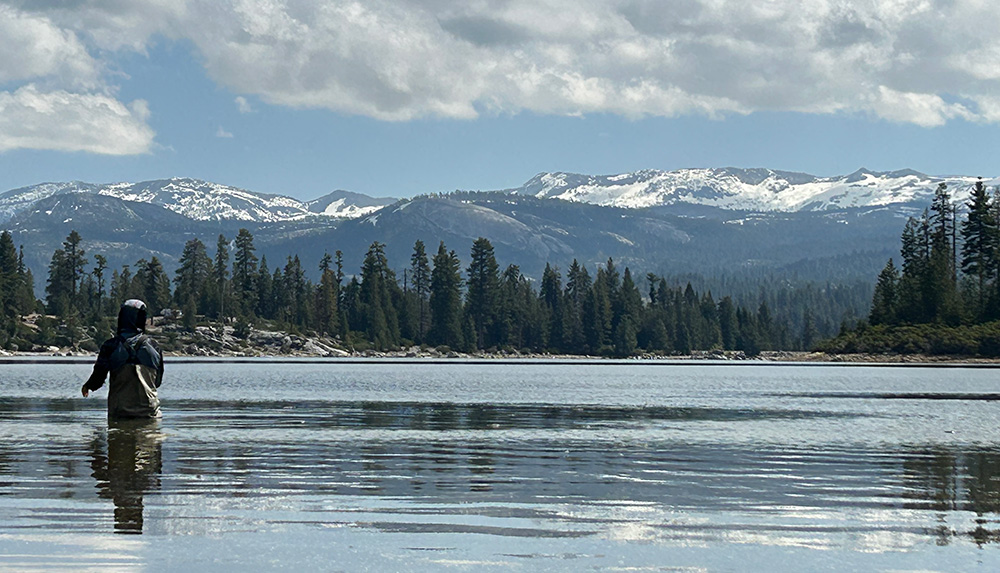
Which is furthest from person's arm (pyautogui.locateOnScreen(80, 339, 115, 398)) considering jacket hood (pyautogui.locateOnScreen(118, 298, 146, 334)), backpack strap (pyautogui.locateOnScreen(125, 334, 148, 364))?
jacket hood (pyautogui.locateOnScreen(118, 298, 146, 334))

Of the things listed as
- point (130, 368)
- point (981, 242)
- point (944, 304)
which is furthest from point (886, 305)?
point (130, 368)

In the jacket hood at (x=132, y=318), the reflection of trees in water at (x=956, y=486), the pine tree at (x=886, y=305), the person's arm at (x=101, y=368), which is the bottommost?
the reflection of trees in water at (x=956, y=486)

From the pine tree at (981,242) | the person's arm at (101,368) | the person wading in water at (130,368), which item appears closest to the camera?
the person's arm at (101,368)

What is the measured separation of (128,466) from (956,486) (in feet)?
51.6

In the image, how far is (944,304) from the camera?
16425 cm

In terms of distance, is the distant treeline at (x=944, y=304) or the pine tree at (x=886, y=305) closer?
the distant treeline at (x=944, y=304)

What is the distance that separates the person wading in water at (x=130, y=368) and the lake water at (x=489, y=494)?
692 mm

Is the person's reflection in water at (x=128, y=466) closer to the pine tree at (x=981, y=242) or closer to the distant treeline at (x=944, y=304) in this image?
the distant treeline at (x=944, y=304)

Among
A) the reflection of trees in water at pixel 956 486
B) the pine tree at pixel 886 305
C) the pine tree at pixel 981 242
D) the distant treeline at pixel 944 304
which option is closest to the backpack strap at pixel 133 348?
the reflection of trees in water at pixel 956 486

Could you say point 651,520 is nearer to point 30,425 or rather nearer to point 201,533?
point 201,533

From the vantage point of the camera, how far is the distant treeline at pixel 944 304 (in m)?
156

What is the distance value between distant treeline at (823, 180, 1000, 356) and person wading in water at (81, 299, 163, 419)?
470 ft

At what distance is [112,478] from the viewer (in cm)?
1967

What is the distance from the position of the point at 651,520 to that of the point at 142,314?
16517mm
